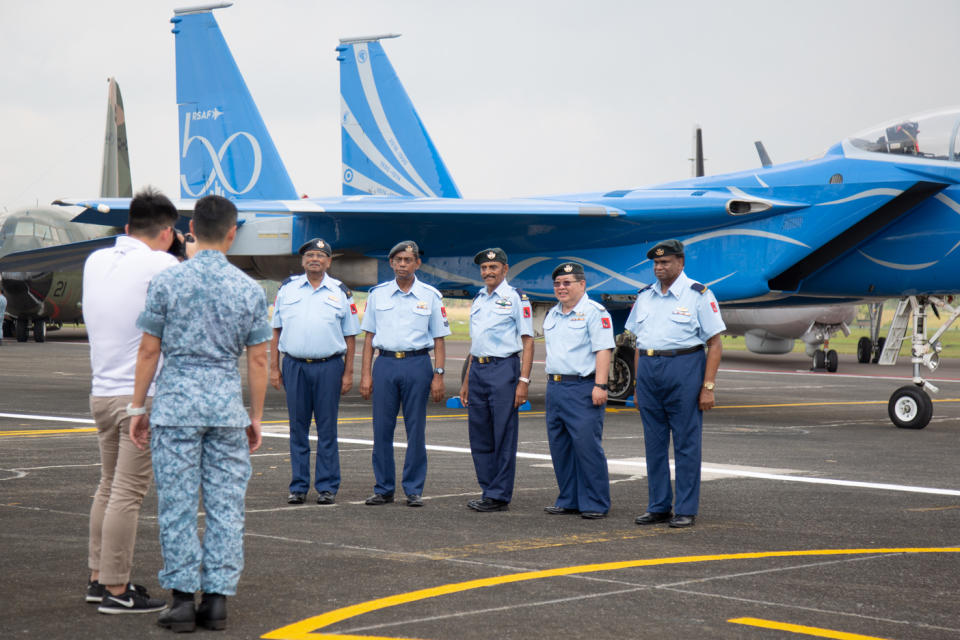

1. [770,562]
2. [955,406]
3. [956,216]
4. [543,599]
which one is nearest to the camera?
[543,599]

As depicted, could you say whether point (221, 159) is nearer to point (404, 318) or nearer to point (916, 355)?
point (916, 355)

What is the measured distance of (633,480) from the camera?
9008 millimetres

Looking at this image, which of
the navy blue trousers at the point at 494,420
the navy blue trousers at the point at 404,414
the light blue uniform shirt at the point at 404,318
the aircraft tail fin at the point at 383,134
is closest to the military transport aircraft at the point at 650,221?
the aircraft tail fin at the point at 383,134

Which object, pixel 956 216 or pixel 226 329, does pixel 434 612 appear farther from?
pixel 956 216

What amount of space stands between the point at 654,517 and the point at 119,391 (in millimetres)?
3688

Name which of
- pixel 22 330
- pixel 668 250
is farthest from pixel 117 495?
pixel 22 330

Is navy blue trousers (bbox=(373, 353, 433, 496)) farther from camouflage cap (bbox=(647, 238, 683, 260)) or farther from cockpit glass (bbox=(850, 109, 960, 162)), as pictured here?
cockpit glass (bbox=(850, 109, 960, 162))

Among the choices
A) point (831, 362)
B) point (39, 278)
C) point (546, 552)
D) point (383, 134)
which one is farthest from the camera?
point (39, 278)

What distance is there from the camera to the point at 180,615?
4.54 m

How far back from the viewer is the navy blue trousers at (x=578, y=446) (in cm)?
739

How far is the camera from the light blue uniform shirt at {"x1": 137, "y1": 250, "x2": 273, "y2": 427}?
4.63 m

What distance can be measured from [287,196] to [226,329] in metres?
14.9

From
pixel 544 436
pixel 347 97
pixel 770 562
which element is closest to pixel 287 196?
pixel 347 97

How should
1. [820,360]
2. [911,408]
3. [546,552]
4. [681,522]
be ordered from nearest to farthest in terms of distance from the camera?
1. [546,552]
2. [681,522]
3. [911,408]
4. [820,360]
